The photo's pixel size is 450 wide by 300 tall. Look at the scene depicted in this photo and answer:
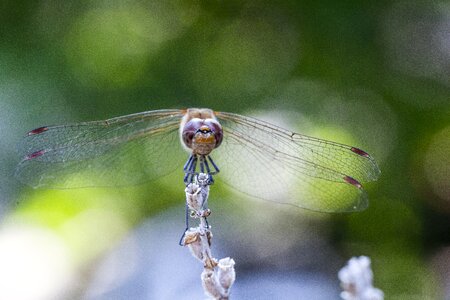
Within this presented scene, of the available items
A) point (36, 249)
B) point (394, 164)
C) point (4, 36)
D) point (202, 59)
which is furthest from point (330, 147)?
point (4, 36)

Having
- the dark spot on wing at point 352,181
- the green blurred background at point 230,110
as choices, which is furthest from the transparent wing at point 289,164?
the green blurred background at point 230,110

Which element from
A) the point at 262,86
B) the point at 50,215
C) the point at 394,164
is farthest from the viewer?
the point at 262,86

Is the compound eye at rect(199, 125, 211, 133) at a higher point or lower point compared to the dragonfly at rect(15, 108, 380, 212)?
higher

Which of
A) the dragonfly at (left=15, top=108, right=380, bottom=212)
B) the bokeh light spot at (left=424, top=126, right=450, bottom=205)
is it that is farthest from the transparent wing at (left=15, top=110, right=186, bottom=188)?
the bokeh light spot at (left=424, top=126, right=450, bottom=205)

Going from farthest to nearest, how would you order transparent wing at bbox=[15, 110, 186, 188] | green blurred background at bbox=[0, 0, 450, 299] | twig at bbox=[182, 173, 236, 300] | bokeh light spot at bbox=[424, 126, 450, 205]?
bokeh light spot at bbox=[424, 126, 450, 205] → green blurred background at bbox=[0, 0, 450, 299] → transparent wing at bbox=[15, 110, 186, 188] → twig at bbox=[182, 173, 236, 300]

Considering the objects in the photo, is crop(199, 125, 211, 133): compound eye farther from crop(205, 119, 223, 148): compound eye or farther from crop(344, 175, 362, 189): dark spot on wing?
crop(344, 175, 362, 189): dark spot on wing

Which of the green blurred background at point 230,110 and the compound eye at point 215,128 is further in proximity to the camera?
the green blurred background at point 230,110

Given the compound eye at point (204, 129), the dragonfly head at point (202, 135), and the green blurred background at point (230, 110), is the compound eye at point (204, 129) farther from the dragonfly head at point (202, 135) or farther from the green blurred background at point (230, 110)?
the green blurred background at point (230, 110)

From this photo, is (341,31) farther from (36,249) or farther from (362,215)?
(36,249)
